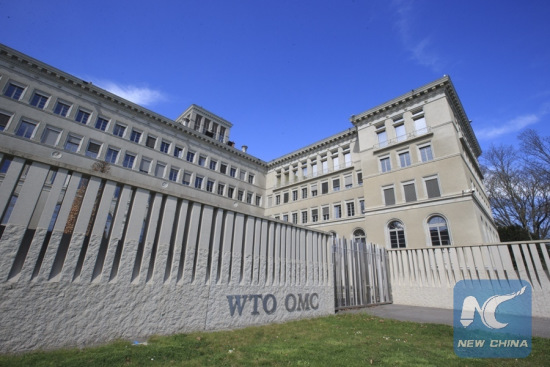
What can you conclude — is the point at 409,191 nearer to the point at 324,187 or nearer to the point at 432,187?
the point at 432,187

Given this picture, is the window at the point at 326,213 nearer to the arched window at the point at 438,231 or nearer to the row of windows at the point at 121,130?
the arched window at the point at 438,231

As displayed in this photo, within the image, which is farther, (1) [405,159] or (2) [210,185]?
(2) [210,185]

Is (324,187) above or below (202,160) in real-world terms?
below

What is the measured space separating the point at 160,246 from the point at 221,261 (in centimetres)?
163

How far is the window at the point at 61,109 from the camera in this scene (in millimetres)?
23328

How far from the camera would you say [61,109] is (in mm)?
23656

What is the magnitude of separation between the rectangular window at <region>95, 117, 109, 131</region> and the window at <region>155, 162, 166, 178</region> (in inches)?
249

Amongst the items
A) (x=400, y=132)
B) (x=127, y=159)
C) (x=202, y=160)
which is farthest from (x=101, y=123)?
(x=400, y=132)

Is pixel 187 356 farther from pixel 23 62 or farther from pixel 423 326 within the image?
pixel 23 62

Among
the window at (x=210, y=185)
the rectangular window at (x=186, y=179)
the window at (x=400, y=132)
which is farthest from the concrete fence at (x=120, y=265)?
the window at (x=210, y=185)

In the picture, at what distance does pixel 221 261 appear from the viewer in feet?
21.2

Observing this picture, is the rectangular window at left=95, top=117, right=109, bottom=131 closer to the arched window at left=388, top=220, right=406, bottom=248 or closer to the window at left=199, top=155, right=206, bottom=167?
the window at left=199, top=155, right=206, bottom=167

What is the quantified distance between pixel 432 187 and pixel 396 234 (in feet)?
16.9

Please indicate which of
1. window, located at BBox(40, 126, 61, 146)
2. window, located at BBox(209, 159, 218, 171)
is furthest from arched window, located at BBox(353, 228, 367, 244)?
window, located at BBox(40, 126, 61, 146)
